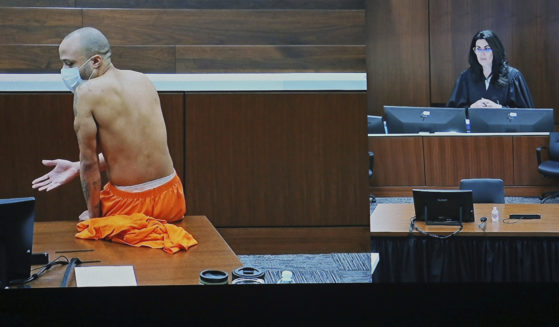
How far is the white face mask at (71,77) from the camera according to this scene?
7.66 feet

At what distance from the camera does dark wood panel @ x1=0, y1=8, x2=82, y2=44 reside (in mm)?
2172

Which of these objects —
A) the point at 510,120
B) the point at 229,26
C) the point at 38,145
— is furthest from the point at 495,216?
the point at 38,145

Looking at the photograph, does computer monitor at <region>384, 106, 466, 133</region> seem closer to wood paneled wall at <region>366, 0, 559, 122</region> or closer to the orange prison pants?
wood paneled wall at <region>366, 0, 559, 122</region>

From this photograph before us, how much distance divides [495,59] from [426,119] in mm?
369

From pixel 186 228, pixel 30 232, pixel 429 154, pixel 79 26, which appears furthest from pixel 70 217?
pixel 429 154

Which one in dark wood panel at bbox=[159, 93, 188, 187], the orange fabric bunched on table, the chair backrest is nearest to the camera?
the chair backrest

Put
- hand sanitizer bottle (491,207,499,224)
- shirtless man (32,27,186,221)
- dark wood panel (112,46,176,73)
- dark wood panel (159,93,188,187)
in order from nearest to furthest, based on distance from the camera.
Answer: dark wood panel (112,46,176,73) → shirtless man (32,27,186,221) → hand sanitizer bottle (491,207,499,224) → dark wood panel (159,93,188,187)

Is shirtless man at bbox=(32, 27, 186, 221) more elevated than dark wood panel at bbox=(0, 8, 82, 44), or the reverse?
dark wood panel at bbox=(0, 8, 82, 44)

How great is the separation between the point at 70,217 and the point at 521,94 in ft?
5.68

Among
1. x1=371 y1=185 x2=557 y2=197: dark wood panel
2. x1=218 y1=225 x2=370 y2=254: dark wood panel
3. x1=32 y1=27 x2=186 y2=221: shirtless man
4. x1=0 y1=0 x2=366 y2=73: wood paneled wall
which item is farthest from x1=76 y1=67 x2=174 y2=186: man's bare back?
x1=371 y1=185 x2=557 y2=197: dark wood panel

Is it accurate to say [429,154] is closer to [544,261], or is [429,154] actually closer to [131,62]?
[544,261]

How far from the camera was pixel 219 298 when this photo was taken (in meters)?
0.75

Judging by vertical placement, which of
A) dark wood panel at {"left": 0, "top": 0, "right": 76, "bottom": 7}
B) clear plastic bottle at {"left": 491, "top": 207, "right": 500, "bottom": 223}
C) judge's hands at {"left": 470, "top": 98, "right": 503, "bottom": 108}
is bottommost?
clear plastic bottle at {"left": 491, "top": 207, "right": 500, "bottom": 223}

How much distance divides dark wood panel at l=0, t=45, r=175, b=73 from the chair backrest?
130 centimetres
